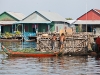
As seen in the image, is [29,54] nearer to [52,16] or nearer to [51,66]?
[51,66]

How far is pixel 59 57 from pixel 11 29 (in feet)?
123

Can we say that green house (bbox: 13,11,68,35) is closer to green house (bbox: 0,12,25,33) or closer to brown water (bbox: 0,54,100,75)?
green house (bbox: 0,12,25,33)

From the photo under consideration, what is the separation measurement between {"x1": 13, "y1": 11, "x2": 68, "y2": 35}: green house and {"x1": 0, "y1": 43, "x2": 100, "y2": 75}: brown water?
31608mm

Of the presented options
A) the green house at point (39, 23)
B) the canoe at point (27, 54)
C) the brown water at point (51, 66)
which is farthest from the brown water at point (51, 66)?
the green house at point (39, 23)

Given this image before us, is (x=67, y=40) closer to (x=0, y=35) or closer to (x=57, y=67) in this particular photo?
(x=57, y=67)

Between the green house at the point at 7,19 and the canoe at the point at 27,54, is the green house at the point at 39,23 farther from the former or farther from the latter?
the canoe at the point at 27,54

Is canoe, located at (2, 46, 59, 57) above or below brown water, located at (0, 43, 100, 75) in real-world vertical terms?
above

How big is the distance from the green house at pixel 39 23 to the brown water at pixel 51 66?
3161 centimetres

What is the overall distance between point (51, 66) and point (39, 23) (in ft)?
123

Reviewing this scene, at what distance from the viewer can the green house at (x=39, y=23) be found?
214 ft

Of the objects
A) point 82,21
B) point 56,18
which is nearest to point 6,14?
point 56,18

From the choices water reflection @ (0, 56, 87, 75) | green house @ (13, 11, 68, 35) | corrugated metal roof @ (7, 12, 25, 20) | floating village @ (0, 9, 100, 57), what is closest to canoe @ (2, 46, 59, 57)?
water reflection @ (0, 56, 87, 75)

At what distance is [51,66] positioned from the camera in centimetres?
2823

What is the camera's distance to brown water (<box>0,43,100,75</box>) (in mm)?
25087
